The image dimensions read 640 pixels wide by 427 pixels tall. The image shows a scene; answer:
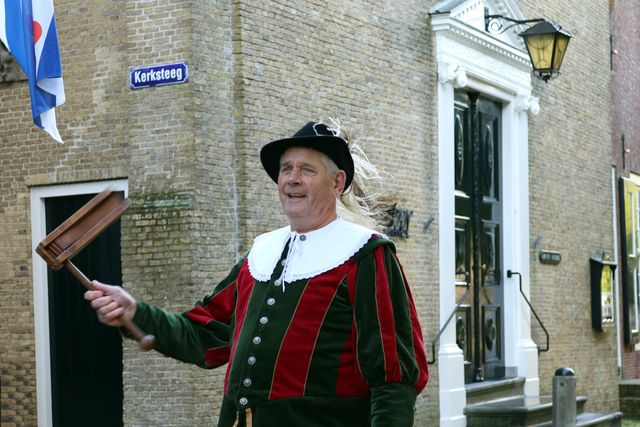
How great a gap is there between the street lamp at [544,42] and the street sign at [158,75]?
17.5 ft

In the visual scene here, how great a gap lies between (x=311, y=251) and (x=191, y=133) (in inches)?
207

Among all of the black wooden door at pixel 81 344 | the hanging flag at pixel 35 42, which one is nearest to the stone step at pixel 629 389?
the black wooden door at pixel 81 344

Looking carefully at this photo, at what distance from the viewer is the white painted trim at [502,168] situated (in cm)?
1306

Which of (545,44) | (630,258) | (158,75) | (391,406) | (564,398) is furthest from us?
(630,258)

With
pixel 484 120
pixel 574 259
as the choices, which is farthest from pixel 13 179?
Result: pixel 574 259

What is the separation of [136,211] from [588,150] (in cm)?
921

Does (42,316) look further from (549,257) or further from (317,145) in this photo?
(549,257)

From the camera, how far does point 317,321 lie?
14.2ft

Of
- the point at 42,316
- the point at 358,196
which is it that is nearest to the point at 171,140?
the point at 42,316

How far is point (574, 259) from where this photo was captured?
16.9m

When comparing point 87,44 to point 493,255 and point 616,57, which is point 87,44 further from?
point 616,57

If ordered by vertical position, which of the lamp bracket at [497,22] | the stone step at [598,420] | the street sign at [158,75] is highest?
the lamp bracket at [497,22]

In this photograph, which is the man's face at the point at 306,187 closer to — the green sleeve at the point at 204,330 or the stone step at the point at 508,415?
the green sleeve at the point at 204,330

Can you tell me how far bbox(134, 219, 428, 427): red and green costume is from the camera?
423cm
